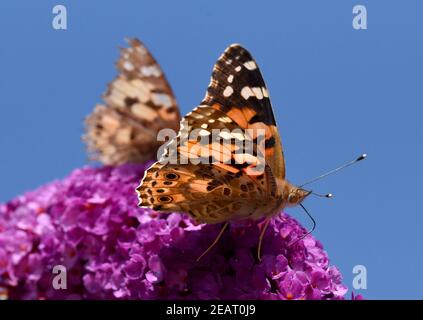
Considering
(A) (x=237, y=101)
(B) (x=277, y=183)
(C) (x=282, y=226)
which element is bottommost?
(C) (x=282, y=226)

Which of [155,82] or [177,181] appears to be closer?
[177,181]

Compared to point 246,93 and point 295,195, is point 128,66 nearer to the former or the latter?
point 246,93

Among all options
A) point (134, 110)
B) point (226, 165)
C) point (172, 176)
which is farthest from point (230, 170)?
point (134, 110)

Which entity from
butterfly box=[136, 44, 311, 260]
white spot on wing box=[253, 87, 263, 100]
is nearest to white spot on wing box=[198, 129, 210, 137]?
butterfly box=[136, 44, 311, 260]

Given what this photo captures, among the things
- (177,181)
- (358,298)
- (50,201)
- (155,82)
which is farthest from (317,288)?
(155,82)

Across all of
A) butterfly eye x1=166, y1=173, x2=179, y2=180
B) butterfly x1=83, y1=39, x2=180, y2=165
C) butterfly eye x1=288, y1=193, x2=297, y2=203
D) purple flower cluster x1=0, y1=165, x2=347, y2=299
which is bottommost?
purple flower cluster x1=0, y1=165, x2=347, y2=299

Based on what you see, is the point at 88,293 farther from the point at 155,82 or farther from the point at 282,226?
the point at 155,82

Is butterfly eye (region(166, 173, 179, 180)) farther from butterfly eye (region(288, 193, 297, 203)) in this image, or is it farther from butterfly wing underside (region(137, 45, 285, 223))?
butterfly eye (region(288, 193, 297, 203))
